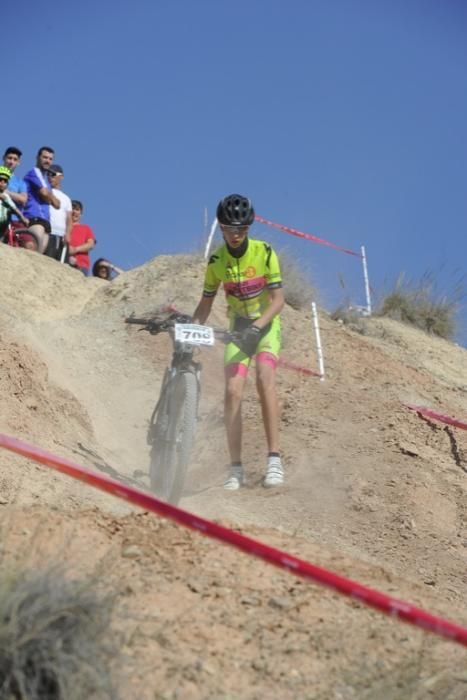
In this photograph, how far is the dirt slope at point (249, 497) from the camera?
3670 millimetres

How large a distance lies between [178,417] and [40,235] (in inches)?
288

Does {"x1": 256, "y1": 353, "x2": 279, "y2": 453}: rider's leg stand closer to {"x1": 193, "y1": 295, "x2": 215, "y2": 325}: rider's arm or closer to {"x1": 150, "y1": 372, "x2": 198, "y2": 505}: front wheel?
{"x1": 193, "y1": 295, "x2": 215, "y2": 325}: rider's arm

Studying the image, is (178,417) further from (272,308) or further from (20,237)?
(20,237)

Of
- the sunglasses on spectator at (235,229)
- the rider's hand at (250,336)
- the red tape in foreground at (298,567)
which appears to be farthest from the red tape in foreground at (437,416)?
the red tape in foreground at (298,567)

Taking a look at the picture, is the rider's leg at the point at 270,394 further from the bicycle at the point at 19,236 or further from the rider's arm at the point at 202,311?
the bicycle at the point at 19,236

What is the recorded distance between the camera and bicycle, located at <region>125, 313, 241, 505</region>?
681 centimetres

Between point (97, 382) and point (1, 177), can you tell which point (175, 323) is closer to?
point (97, 382)

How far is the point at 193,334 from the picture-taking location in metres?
7.06

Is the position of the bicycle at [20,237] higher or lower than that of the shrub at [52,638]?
lower

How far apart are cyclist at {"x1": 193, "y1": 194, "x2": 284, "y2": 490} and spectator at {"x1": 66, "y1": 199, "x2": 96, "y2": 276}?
6.62m

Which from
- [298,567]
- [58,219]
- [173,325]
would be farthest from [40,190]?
[298,567]

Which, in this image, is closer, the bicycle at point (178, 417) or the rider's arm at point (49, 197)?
the bicycle at point (178, 417)

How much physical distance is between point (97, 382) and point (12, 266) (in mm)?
2709

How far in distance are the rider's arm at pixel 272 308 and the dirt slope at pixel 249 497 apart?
121cm
